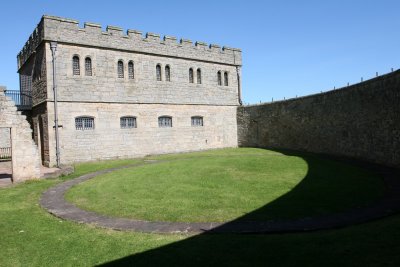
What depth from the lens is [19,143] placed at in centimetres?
1262

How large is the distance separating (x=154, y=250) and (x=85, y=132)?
1457 centimetres

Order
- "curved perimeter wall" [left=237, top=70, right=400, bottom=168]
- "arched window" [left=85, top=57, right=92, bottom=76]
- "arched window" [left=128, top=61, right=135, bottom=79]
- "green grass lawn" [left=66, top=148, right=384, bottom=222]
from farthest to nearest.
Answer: "arched window" [left=128, top=61, right=135, bottom=79], "arched window" [left=85, top=57, right=92, bottom=76], "curved perimeter wall" [left=237, top=70, right=400, bottom=168], "green grass lawn" [left=66, top=148, right=384, bottom=222]

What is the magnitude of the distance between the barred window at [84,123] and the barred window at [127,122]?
1.78 m

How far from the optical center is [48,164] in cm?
1778

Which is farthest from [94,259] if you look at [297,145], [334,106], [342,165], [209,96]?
[209,96]

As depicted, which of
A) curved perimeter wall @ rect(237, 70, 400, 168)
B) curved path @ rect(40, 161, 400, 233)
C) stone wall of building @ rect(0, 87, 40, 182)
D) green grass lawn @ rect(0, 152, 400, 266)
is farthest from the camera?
curved perimeter wall @ rect(237, 70, 400, 168)

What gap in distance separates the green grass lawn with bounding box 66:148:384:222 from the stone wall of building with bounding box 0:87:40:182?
2495 millimetres

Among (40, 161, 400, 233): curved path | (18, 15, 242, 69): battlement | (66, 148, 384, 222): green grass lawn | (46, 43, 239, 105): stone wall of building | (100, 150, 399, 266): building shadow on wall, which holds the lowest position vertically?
(100, 150, 399, 266): building shadow on wall

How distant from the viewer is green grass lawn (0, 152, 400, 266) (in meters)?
4.87

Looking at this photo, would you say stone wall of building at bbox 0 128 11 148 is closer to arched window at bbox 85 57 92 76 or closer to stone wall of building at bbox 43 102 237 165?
stone wall of building at bbox 43 102 237 165

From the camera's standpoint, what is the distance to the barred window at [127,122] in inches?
800

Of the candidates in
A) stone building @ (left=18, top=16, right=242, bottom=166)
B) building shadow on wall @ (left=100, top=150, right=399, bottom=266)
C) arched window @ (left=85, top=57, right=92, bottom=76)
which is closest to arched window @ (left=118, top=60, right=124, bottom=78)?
stone building @ (left=18, top=16, right=242, bottom=166)

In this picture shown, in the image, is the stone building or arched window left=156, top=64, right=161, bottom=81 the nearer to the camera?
the stone building

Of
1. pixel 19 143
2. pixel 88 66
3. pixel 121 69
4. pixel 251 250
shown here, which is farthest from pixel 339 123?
pixel 19 143
